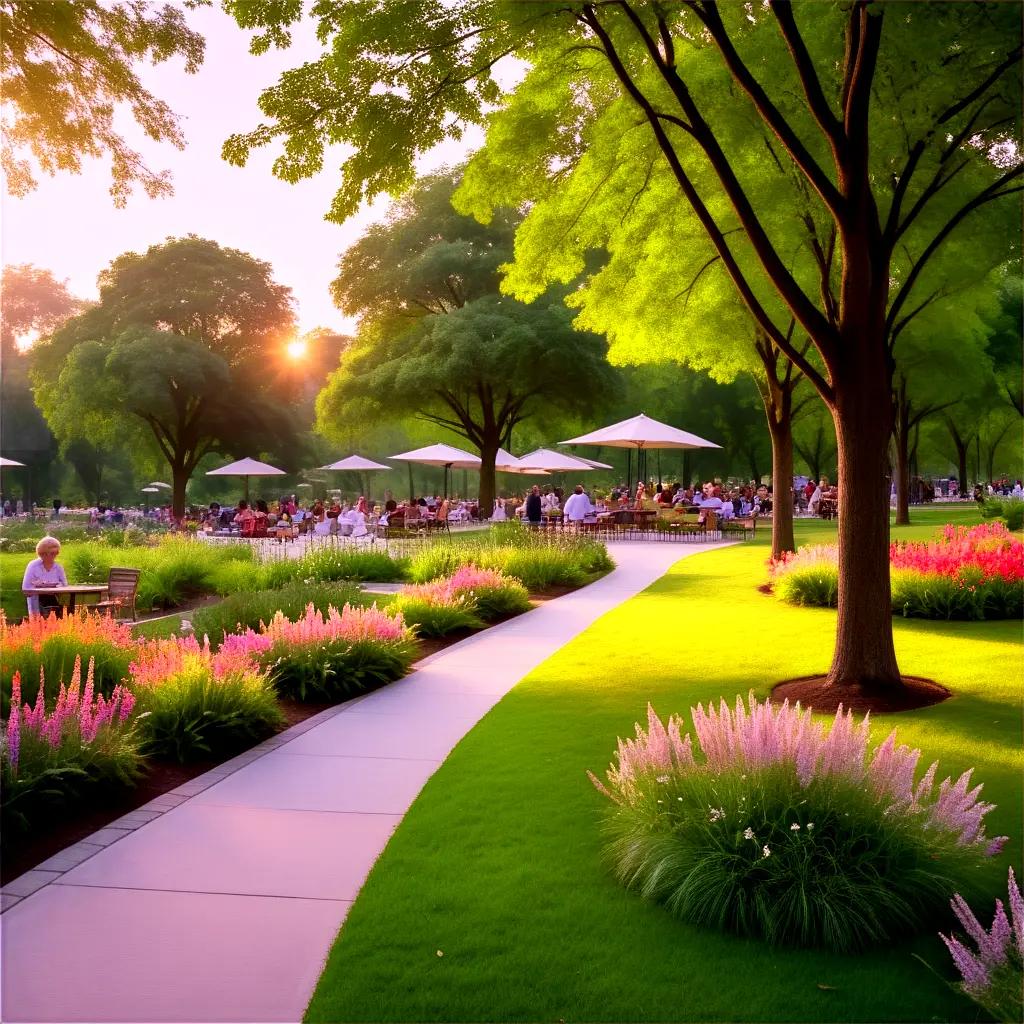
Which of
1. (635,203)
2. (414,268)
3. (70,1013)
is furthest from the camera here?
(414,268)

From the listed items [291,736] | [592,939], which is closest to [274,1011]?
[592,939]

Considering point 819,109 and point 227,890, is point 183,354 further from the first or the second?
point 227,890

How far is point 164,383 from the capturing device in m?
39.4

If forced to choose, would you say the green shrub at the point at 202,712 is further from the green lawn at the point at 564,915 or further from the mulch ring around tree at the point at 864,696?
the mulch ring around tree at the point at 864,696

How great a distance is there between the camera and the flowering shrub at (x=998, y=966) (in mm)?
3381

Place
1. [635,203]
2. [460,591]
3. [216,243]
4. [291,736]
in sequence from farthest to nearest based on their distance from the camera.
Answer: [216,243] < [460,591] < [635,203] < [291,736]

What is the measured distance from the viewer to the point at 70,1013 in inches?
140

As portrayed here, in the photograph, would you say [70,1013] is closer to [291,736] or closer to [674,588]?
[291,736]

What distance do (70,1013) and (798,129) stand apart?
10928mm

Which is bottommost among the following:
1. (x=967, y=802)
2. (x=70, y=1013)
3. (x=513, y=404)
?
(x=70, y=1013)

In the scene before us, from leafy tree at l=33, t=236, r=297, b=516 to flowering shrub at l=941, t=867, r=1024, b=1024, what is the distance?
3998cm

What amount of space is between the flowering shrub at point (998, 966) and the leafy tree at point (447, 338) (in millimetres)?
31831

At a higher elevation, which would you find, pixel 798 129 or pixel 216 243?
pixel 216 243

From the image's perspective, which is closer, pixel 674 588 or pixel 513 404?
pixel 674 588
